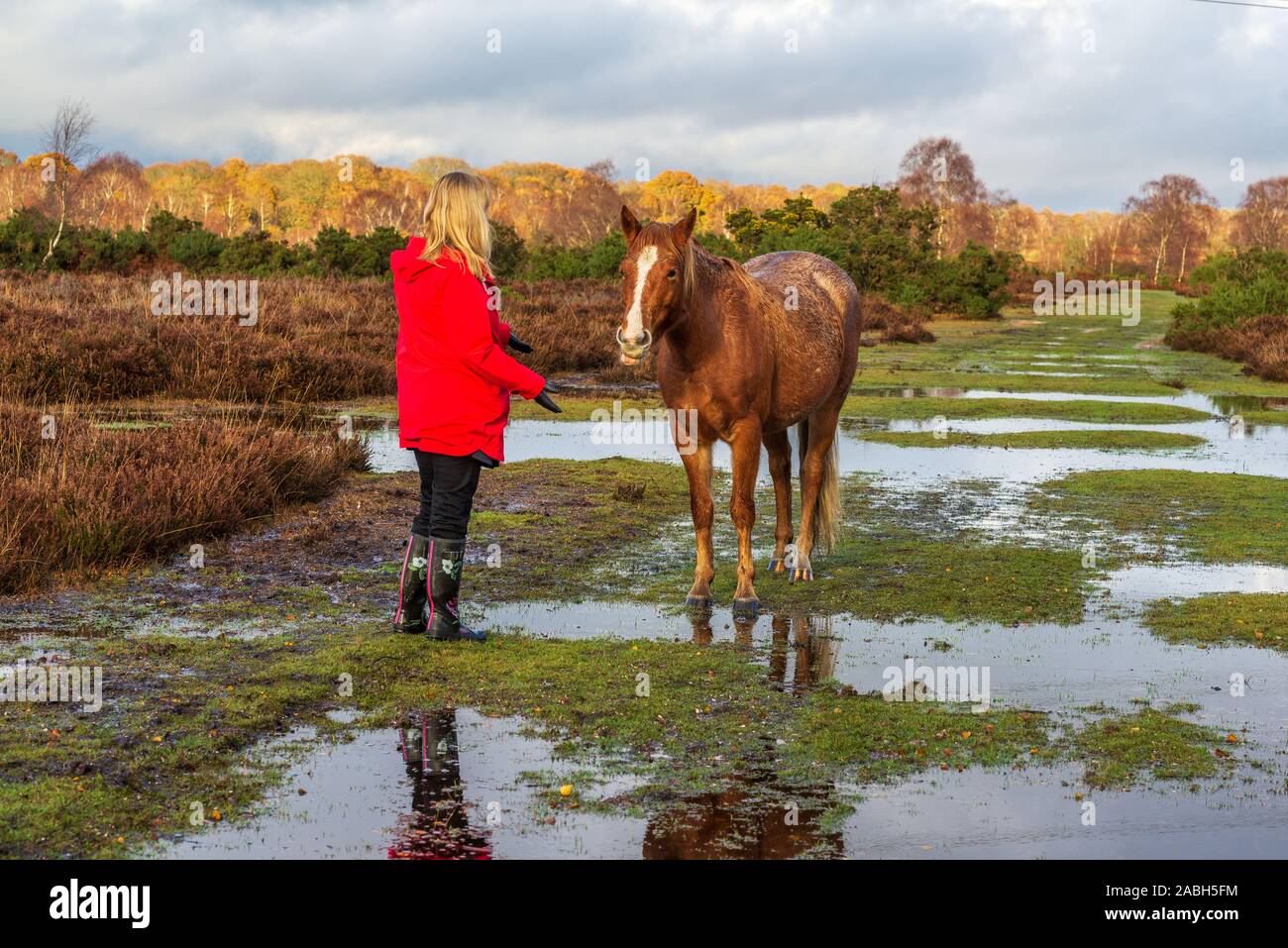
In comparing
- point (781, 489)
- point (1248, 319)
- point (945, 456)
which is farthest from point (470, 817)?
point (1248, 319)

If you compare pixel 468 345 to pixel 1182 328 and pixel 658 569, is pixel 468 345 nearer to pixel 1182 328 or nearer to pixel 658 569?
pixel 658 569

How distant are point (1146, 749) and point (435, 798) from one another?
2.85 m

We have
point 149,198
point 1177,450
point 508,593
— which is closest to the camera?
point 508,593

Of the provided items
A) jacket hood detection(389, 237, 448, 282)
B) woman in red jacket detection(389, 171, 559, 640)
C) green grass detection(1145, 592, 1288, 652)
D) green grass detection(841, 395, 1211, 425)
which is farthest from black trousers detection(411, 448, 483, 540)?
green grass detection(841, 395, 1211, 425)

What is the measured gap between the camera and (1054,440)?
54.3ft

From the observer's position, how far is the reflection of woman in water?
4113mm

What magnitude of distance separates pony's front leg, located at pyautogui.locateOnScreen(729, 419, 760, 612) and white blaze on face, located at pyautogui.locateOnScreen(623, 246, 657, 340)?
127 cm

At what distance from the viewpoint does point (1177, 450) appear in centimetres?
1556

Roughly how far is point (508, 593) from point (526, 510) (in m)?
2.87

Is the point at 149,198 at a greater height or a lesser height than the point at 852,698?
greater

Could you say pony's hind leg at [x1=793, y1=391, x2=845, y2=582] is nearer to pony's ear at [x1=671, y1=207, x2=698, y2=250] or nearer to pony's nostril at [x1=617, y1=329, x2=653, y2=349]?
pony's ear at [x1=671, y1=207, x2=698, y2=250]

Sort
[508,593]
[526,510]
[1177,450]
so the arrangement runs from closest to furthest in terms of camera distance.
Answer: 1. [508,593]
2. [526,510]
3. [1177,450]
